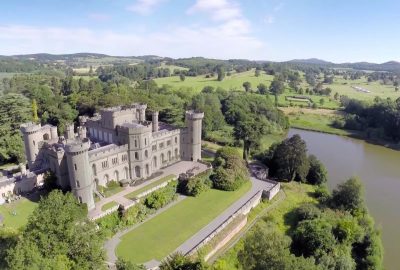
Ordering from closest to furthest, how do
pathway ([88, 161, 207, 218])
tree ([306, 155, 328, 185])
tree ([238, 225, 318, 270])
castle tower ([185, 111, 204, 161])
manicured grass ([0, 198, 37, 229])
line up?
tree ([238, 225, 318, 270]) → manicured grass ([0, 198, 37, 229]) → pathway ([88, 161, 207, 218]) → tree ([306, 155, 328, 185]) → castle tower ([185, 111, 204, 161])

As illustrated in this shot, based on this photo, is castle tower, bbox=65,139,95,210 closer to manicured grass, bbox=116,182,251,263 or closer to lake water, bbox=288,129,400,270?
manicured grass, bbox=116,182,251,263

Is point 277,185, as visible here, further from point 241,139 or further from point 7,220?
point 7,220

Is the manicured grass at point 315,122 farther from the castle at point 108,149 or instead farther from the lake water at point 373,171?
the castle at point 108,149

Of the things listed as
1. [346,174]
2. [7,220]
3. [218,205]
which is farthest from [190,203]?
[346,174]

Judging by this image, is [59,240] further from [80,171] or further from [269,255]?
[269,255]

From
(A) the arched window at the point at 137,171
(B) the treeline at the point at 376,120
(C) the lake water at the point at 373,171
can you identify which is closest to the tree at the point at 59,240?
(A) the arched window at the point at 137,171

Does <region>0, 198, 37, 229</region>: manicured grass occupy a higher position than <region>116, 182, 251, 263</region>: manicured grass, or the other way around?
<region>0, 198, 37, 229</region>: manicured grass

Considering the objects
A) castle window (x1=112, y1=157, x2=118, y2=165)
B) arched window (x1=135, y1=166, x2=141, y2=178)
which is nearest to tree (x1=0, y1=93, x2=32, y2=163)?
castle window (x1=112, y1=157, x2=118, y2=165)
